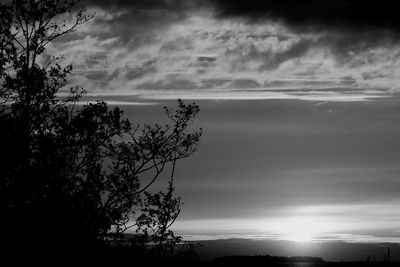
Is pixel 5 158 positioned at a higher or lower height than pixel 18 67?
lower

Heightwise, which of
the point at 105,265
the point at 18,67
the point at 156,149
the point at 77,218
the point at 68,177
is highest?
the point at 18,67

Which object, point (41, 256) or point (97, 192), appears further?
point (97, 192)

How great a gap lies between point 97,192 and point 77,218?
8.55 feet

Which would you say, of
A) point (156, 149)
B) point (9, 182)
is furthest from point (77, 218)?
point (156, 149)

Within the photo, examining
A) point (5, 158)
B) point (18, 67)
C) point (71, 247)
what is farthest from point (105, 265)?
point (18, 67)

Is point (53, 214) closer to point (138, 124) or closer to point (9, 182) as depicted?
point (9, 182)

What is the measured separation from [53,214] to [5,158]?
12.9 ft

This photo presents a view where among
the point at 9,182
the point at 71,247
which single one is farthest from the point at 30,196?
the point at 71,247

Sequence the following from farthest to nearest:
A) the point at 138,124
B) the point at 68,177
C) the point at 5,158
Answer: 1. the point at 138,124
2. the point at 68,177
3. the point at 5,158

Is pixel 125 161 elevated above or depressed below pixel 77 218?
above

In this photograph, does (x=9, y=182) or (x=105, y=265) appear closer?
(x=9, y=182)

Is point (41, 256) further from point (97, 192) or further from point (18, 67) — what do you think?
point (18, 67)

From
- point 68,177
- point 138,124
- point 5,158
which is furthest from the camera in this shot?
point 138,124

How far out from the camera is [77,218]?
35.5 meters
